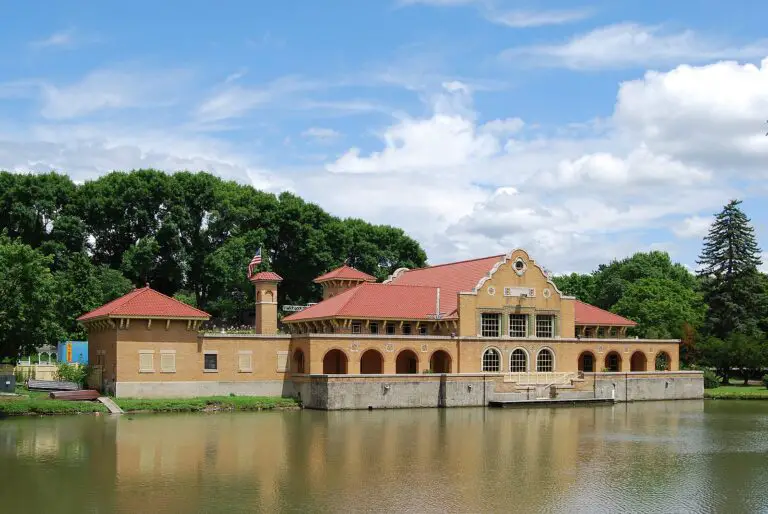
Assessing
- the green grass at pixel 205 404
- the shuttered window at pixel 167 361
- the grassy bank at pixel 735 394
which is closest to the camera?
the green grass at pixel 205 404

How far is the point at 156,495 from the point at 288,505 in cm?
364

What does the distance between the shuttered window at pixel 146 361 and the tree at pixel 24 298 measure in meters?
5.28

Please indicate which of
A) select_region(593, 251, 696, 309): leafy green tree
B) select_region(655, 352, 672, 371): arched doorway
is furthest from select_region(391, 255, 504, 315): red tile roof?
select_region(593, 251, 696, 309): leafy green tree

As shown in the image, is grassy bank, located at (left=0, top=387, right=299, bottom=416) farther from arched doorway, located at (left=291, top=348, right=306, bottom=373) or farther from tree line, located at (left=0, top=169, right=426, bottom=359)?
A: tree line, located at (left=0, top=169, right=426, bottom=359)

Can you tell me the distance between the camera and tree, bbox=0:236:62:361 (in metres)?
45.6

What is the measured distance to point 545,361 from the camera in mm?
55125

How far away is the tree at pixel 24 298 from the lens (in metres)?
45.6

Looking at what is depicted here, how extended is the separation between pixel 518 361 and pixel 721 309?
22.4 meters

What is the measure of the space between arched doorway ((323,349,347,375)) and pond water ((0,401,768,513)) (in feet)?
37.0

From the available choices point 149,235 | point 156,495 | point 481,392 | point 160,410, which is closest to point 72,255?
point 149,235

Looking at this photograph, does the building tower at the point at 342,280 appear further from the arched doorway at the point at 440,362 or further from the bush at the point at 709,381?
the bush at the point at 709,381

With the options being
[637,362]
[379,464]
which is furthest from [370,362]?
[379,464]

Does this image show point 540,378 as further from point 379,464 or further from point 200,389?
point 379,464

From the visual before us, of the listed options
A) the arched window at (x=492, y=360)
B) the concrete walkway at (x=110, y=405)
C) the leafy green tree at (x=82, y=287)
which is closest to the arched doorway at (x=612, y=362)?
the arched window at (x=492, y=360)
